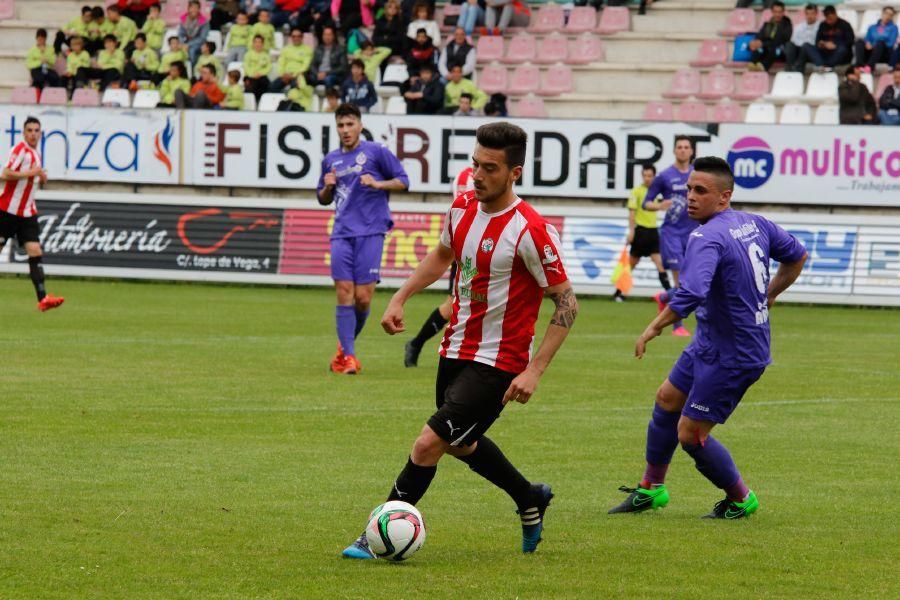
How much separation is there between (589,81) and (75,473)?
2275cm

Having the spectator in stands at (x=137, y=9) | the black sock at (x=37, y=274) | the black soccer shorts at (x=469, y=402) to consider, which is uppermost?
the spectator in stands at (x=137, y=9)

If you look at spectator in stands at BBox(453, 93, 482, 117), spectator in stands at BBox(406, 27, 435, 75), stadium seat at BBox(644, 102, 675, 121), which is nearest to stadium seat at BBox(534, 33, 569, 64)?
spectator in stands at BBox(406, 27, 435, 75)

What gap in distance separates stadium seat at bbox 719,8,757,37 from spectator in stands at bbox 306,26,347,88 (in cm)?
741

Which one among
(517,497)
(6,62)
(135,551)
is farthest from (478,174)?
(6,62)

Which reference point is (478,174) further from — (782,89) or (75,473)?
(782,89)

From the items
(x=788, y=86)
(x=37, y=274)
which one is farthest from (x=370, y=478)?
(x=788, y=86)

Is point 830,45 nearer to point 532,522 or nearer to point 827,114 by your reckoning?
point 827,114

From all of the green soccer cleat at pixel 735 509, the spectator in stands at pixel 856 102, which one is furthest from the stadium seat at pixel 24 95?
the green soccer cleat at pixel 735 509

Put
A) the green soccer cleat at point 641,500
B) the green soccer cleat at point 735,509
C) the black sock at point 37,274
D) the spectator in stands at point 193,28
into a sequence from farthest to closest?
1. the spectator in stands at point 193,28
2. the black sock at point 37,274
3. the green soccer cleat at point 641,500
4. the green soccer cleat at point 735,509

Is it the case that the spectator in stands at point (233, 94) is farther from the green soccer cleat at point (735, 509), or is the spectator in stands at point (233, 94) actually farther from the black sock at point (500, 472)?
the black sock at point (500, 472)

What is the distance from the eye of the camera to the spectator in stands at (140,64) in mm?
30828

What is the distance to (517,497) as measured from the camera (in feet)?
22.3

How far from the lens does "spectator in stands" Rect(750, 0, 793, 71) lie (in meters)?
28.1

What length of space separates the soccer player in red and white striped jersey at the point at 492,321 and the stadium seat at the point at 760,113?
21515mm
